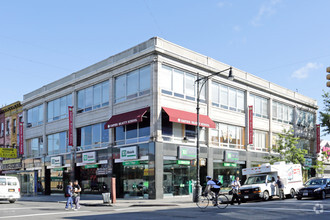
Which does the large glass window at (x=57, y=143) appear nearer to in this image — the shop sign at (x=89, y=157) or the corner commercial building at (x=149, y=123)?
the corner commercial building at (x=149, y=123)

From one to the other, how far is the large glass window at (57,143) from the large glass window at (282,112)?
2364 cm

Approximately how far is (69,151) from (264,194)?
71.7ft

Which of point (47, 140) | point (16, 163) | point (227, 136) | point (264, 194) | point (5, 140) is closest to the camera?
point (264, 194)

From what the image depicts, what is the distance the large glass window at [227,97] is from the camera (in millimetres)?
35969

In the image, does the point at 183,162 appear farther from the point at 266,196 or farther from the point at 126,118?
the point at 266,196

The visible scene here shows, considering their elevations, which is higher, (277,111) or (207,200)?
(277,111)

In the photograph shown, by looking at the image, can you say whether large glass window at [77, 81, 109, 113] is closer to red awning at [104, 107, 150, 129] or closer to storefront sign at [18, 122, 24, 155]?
red awning at [104, 107, 150, 129]

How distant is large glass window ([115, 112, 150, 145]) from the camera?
30.9 m

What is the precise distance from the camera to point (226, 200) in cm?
1920

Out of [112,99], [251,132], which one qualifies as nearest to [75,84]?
[112,99]

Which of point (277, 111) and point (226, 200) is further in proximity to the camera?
point (277, 111)

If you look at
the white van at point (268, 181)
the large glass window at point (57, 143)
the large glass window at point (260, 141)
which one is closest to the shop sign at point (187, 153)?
the white van at point (268, 181)

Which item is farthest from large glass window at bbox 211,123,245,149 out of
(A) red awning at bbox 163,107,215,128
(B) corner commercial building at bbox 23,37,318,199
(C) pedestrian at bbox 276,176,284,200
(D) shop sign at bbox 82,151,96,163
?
(D) shop sign at bbox 82,151,96,163

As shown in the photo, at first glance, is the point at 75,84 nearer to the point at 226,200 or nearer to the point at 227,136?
the point at 227,136
